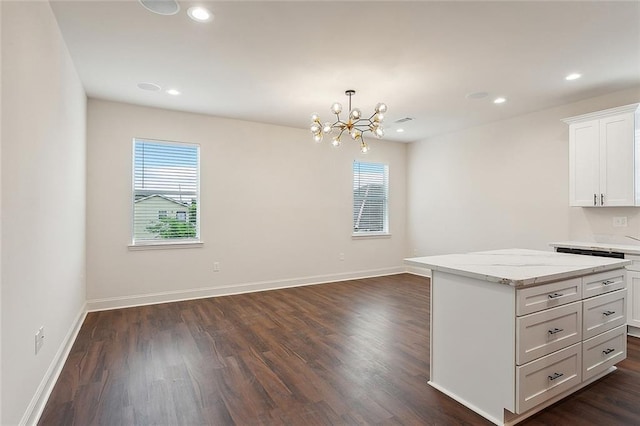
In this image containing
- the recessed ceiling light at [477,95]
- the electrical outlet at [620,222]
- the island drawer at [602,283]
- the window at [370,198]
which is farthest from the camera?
the window at [370,198]

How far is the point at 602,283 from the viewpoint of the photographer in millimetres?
2434

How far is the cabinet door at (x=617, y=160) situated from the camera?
3670 millimetres

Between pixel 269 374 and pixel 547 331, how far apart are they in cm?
202

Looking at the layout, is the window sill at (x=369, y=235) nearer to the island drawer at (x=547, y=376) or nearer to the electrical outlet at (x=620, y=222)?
the electrical outlet at (x=620, y=222)

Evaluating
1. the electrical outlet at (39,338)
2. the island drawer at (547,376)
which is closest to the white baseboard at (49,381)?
the electrical outlet at (39,338)

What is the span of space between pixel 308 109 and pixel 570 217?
396 cm

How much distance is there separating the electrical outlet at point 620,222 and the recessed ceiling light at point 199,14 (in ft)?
16.5

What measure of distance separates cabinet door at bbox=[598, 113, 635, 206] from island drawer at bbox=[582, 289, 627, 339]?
1.73 meters

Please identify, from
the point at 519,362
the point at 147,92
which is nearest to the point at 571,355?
the point at 519,362

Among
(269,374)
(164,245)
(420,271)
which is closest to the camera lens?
(269,374)

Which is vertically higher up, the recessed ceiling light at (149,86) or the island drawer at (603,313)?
the recessed ceiling light at (149,86)

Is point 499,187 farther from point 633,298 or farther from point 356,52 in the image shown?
point 356,52

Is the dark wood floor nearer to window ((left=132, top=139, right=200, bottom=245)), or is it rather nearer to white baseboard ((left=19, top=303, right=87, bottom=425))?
white baseboard ((left=19, top=303, right=87, bottom=425))

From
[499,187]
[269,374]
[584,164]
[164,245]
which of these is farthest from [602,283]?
[164,245]
